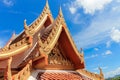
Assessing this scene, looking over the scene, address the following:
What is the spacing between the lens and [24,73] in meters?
5.42

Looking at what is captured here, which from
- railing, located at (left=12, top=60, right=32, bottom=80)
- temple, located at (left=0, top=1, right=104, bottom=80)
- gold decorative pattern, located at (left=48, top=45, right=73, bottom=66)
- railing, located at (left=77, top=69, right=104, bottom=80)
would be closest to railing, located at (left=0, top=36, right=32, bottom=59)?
temple, located at (left=0, top=1, right=104, bottom=80)

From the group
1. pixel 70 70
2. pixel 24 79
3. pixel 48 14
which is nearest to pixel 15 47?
pixel 24 79

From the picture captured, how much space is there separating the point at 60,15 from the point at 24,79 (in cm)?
257

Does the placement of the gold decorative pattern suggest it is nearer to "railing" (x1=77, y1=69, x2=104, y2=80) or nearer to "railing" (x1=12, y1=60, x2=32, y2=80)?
"railing" (x1=77, y1=69, x2=104, y2=80)

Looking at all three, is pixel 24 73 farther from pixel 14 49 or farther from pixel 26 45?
pixel 26 45

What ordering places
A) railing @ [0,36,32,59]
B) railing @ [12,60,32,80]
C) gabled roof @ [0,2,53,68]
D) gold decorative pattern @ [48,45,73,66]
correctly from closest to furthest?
railing @ [12,60,32,80] < railing @ [0,36,32,59] < gabled roof @ [0,2,53,68] < gold decorative pattern @ [48,45,73,66]

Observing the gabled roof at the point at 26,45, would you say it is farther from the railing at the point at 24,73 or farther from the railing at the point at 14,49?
the railing at the point at 24,73

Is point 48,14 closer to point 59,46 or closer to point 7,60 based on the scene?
point 59,46

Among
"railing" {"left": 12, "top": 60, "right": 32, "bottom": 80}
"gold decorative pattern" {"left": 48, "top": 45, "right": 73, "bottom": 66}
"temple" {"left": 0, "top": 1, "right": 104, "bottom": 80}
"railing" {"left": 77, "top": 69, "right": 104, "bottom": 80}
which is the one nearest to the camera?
"railing" {"left": 12, "top": 60, "right": 32, "bottom": 80}

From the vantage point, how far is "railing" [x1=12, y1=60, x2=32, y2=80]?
16.6 feet

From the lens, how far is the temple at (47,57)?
5.59 metres

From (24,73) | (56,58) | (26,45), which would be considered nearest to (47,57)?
(24,73)

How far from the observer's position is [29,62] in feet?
19.0

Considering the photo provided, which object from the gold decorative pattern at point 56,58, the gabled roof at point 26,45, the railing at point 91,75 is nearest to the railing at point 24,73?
the gabled roof at point 26,45
